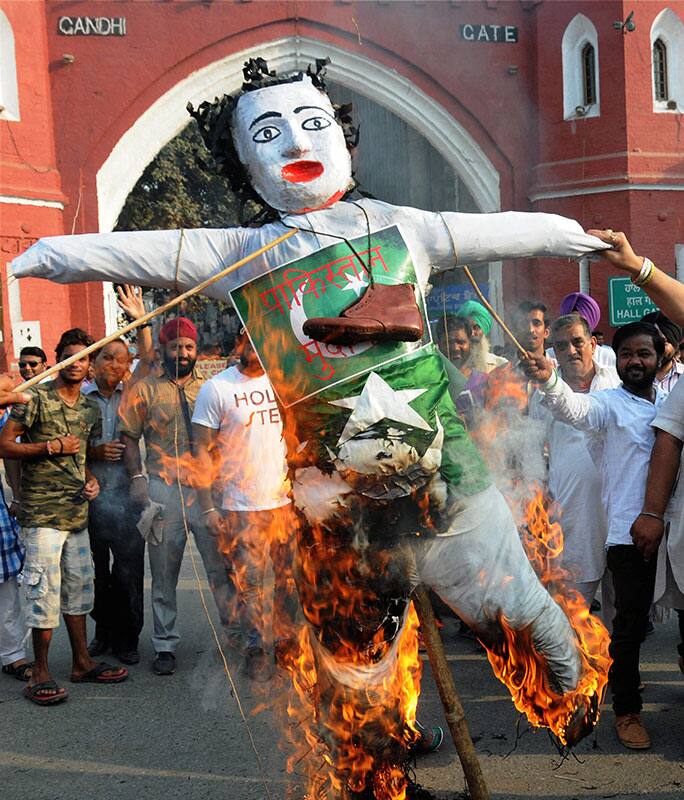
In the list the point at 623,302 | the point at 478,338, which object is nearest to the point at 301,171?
the point at 478,338

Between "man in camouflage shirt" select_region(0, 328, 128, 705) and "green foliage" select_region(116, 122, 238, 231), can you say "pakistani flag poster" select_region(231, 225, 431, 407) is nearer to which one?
"man in camouflage shirt" select_region(0, 328, 128, 705)

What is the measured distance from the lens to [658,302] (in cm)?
339

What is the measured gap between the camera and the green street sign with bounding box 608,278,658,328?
520 inches

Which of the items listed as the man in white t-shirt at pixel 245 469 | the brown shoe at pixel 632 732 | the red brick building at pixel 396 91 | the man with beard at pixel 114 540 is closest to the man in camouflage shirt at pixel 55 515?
the man with beard at pixel 114 540

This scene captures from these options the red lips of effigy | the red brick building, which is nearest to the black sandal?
the red lips of effigy

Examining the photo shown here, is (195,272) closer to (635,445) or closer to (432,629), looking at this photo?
(432,629)

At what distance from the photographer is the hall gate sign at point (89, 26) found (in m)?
13.5

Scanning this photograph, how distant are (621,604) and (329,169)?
85.3 inches

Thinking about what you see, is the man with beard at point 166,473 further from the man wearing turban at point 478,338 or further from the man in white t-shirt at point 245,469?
the man wearing turban at point 478,338

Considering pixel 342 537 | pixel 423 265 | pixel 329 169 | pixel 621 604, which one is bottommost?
pixel 621 604

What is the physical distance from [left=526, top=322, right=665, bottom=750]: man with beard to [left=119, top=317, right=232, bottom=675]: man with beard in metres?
2.04

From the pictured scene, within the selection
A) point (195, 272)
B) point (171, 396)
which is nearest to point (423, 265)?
point (195, 272)

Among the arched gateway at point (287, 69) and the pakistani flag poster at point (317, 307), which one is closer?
the pakistani flag poster at point (317, 307)

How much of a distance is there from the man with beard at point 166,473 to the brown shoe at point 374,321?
2.42 m
